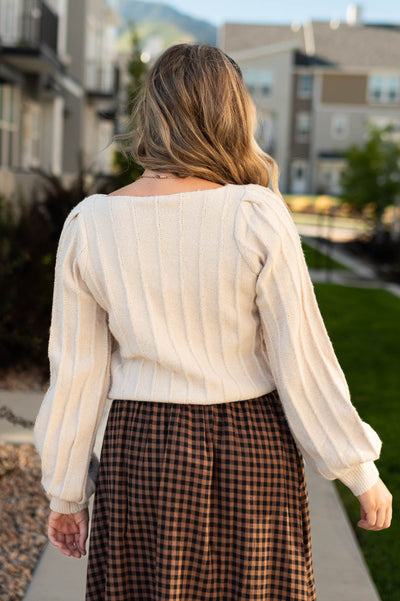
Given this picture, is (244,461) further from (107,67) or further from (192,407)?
(107,67)

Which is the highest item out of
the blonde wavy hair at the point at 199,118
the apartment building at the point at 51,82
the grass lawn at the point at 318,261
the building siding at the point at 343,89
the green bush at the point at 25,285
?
the building siding at the point at 343,89

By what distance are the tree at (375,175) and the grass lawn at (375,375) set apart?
952cm

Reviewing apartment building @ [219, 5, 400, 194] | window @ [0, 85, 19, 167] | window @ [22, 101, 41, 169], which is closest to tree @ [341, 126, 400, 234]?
window @ [22, 101, 41, 169]

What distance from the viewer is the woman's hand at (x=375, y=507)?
177cm

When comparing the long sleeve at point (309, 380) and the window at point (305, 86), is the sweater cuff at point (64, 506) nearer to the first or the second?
the long sleeve at point (309, 380)

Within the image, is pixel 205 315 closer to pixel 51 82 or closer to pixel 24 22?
pixel 24 22

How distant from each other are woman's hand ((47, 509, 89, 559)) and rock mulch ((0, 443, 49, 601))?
1240 mm

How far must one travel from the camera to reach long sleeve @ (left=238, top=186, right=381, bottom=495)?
173 centimetres

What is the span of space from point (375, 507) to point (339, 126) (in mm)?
52957

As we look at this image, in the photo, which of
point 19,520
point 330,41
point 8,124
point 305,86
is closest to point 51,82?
point 8,124

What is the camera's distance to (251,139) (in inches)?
71.4

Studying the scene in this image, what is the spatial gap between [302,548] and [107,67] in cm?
2843

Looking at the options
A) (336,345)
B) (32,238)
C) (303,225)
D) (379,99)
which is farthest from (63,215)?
(379,99)

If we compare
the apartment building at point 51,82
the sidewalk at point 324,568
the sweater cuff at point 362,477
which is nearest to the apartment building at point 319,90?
the apartment building at point 51,82
